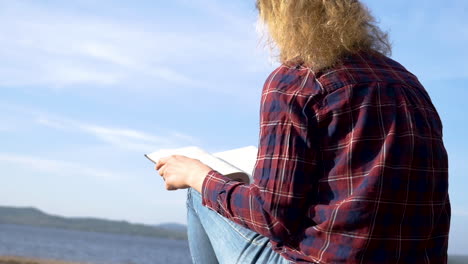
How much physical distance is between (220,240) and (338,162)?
0.56 meters

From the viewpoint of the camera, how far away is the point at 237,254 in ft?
6.95

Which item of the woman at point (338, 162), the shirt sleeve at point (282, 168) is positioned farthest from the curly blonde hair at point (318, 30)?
the shirt sleeve at point (282, 168)

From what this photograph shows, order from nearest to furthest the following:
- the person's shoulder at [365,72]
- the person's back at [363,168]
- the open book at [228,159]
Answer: the person's back at [363,168]
the person's shoulder at [365,72]
the open book at [228,159]

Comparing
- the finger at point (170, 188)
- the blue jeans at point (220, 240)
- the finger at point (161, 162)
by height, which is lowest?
the blue jeans at point (220, 240)

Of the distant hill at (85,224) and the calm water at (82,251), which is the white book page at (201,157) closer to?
the calm water at (82,251)

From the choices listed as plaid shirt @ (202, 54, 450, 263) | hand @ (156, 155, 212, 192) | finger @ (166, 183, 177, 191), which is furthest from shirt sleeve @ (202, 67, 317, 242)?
finger @ (166, 183, 177, 191)

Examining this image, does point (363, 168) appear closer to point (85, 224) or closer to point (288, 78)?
point (288, 78)

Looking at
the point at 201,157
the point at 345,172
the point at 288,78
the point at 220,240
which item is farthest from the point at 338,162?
the point at 201,157

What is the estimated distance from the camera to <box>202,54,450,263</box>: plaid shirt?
1.81 m

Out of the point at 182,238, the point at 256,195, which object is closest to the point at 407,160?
the point at 256,195

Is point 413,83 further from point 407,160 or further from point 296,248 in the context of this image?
point 296,248

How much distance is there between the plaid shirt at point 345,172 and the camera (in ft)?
5.93

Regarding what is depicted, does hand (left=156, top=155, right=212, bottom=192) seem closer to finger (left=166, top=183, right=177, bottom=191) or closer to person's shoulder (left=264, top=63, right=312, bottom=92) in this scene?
finger (left=166, top=183, right=177, bottom=191)

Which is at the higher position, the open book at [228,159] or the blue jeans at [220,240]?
the open book at [228,159]
